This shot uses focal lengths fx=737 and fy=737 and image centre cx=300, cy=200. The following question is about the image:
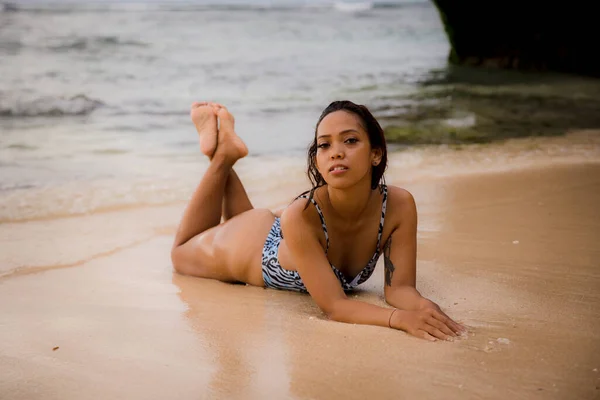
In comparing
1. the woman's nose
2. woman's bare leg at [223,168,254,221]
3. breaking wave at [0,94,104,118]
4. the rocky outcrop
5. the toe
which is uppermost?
the rocky outcrop

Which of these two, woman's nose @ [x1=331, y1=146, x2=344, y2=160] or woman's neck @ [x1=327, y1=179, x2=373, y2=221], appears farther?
woman's neck @ [x1=327, y1=179, x2=373, y2=221]

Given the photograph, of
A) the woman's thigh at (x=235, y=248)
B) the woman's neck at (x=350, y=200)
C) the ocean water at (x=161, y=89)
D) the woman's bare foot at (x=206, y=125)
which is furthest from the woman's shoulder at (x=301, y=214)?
the ocean water at (x=161, y=89)

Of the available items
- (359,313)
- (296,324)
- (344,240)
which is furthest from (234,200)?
(359,313)

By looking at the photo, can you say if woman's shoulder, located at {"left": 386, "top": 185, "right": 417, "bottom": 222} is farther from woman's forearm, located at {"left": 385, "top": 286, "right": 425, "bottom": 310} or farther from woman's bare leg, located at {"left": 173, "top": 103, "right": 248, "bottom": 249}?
woman's bare leg, located at {"left": 173, "top": 103, "right": 248, "bottom": 249}

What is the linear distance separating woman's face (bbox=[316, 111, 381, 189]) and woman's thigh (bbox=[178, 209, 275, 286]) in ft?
2.58

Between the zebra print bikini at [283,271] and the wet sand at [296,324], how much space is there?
0.08 meters

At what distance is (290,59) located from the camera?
62.7ft

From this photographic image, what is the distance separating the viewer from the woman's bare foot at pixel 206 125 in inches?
174

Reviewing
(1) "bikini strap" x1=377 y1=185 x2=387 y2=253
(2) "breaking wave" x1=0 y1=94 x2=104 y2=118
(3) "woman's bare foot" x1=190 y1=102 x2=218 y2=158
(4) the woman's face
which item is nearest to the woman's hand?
(1) "bikini strap" x1=377 y1=185 x2=387 y2=253

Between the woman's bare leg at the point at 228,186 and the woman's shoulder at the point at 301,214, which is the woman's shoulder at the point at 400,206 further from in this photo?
the woman's bare leg at the point at 228,186

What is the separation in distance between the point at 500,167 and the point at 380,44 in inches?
701

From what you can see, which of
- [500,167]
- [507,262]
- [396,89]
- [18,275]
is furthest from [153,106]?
[507,262]

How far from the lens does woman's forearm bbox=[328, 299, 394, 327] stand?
10.1 feet

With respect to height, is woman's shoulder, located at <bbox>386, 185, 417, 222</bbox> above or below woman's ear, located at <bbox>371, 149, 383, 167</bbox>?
below
